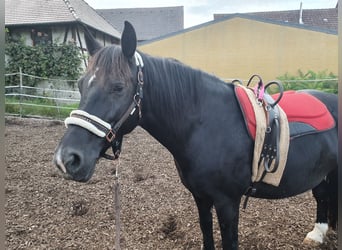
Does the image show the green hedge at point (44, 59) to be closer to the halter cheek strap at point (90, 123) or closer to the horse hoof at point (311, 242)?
the horse hoof at point (311, 242)

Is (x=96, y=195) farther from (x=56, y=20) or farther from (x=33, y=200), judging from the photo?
(x=56, y=20)

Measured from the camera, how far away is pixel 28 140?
7301 mm

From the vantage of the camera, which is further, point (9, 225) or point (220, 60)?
point (220, 60)

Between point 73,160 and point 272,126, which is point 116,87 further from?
point 272,126

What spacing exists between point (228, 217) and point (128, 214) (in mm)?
1867

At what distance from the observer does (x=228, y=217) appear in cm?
200

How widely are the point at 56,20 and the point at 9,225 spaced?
14523 mm

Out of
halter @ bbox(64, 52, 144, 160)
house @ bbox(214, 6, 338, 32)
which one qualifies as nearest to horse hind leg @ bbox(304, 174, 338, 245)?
halter @ bbox(64, 52, 144, 160)

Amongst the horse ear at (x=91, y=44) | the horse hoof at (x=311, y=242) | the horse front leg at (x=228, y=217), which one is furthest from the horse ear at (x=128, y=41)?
the horse hoof at (x=311, y=242)

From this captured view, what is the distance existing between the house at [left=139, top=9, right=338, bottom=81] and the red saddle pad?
14322 mm

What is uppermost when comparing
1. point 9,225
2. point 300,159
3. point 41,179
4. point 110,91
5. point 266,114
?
point 110,91

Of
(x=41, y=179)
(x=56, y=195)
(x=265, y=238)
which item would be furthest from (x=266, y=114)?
(x=41, y=179)

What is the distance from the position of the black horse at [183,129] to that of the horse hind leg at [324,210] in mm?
462

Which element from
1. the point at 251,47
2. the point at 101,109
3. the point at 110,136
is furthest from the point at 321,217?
the point at 251,47
